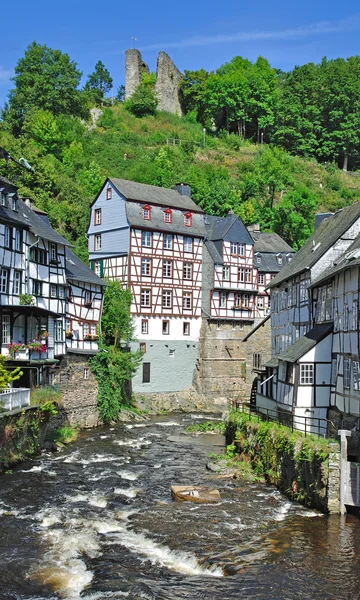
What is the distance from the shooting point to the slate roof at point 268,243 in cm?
6025

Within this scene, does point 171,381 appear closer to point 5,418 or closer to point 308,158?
point 5,418

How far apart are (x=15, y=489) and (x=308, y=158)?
78.6 meters

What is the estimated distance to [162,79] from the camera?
328 feet

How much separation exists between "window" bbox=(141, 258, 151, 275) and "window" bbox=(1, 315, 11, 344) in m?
18.3

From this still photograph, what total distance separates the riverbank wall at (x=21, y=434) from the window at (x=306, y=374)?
11.6m

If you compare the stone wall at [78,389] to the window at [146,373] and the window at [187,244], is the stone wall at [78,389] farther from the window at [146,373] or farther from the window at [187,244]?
the window at [187,244]

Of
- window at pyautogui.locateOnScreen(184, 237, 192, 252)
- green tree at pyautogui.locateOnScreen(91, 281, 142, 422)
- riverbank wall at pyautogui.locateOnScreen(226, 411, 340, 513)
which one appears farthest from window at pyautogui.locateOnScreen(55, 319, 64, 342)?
window at pyautogui.locateOnScreen(184, 237, 192, 252)

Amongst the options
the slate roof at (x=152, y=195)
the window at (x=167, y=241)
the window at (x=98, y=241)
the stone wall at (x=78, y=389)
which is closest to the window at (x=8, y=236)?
the stone wall at (x=78, y=389)

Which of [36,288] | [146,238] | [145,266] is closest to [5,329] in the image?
[36,288]

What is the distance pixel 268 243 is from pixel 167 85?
4887 cm

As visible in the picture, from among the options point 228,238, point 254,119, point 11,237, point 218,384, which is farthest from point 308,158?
point 11,237

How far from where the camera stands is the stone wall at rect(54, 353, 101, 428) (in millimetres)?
38188

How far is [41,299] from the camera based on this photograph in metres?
37.8

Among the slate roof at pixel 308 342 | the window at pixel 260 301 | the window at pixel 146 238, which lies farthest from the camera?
the window at pixel 260 301
